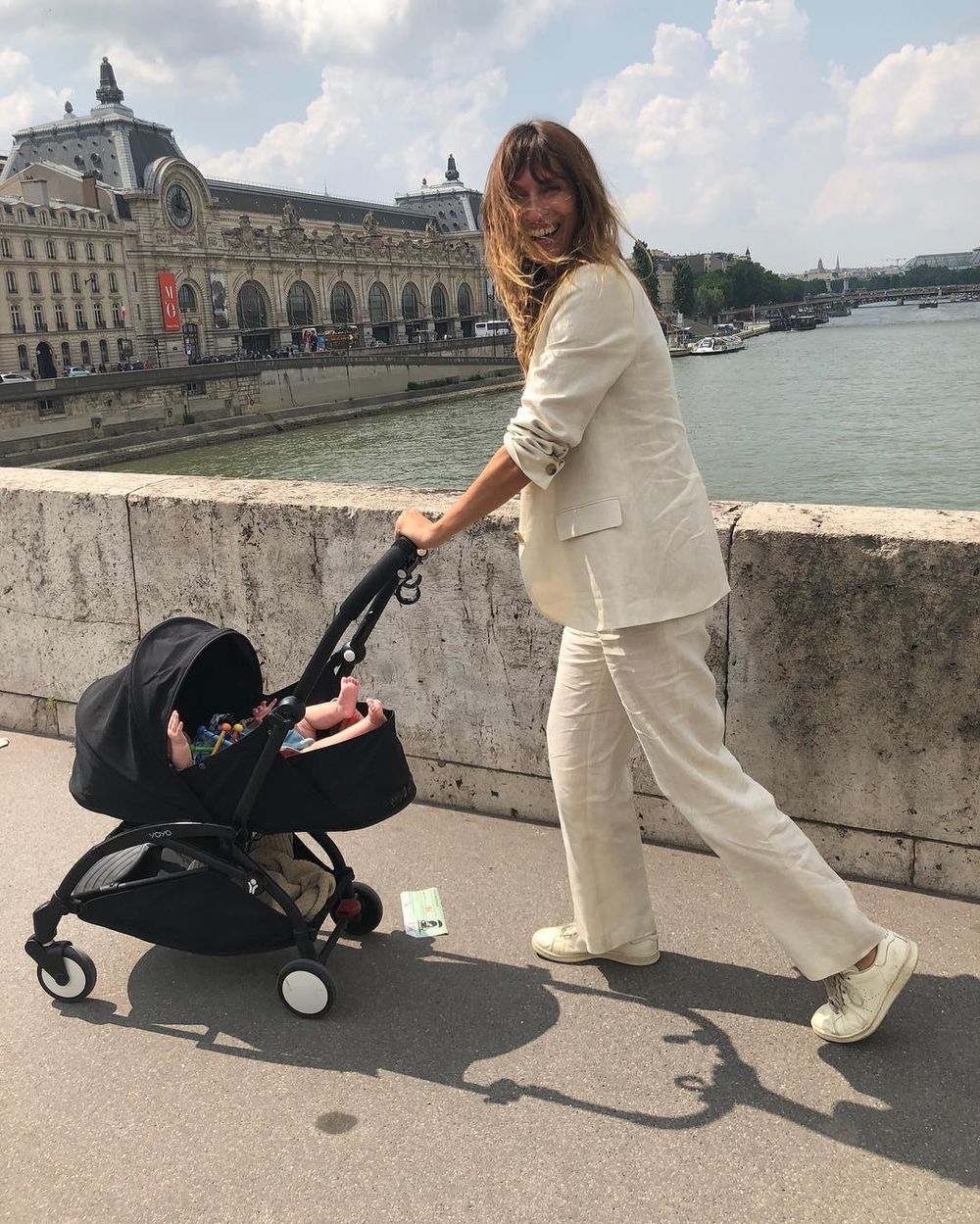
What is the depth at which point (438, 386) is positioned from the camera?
2714 inches

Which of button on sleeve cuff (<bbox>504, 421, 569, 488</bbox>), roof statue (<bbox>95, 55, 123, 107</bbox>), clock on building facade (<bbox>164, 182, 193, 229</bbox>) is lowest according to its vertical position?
button on sleeve cuff (<bbox>504, 421, 569, 488</bbox>)

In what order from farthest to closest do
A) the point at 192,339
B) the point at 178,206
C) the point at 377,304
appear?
1. the point at 377,304
2. the point at 178,206
3. the point at 192,339

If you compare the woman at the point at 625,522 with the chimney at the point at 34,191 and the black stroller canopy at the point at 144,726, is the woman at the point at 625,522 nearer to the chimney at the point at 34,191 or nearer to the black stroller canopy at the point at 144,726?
the black stroller canopy at the point at 144,726

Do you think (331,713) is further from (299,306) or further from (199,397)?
(299,306)

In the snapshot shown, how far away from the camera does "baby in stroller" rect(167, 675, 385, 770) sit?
2.37 meters

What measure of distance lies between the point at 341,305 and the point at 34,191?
31971 mm

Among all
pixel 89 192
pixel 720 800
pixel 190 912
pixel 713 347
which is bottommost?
pixel 190 912

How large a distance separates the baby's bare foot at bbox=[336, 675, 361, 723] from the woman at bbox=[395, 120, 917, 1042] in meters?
0.40

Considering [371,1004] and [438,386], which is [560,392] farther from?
[438,386]

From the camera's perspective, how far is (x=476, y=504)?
2.16 m

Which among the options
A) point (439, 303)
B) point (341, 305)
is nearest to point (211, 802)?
point (341, 305)

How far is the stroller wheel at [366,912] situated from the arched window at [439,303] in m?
116

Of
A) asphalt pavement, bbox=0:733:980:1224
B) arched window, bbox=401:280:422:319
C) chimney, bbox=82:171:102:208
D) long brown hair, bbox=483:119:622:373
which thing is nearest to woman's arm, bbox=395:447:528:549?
long brown hair, bbox=483:119:622:373

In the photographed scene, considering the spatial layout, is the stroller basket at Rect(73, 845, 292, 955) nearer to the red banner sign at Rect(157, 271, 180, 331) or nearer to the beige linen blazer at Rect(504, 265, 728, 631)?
the beige linen blazer at Rect(504, 265, 728, 631)
